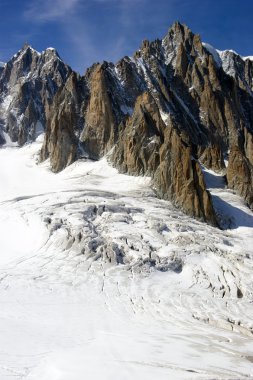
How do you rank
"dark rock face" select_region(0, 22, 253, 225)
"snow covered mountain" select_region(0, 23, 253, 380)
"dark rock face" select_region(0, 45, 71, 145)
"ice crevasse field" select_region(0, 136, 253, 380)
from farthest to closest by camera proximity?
"dark rock face" select_region(0, 45, 71, 145) < "dark rock face" select_region(0, 22, 253, 225) < "snow covered mountain" select_region(0, 23, 253, 380) < "ice crevasse field" select_region(0, 136, 253, 380)

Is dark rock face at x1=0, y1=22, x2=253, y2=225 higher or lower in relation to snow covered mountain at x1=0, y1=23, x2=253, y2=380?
higher

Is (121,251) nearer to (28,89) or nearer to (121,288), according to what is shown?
(121,288)

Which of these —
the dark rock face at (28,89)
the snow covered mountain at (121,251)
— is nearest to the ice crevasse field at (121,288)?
the snow covered mountain at (121,251)

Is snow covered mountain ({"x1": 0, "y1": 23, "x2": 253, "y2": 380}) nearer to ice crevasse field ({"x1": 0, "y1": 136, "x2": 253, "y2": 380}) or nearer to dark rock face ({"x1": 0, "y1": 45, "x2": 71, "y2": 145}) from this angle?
ice crevasse field ({"x1": 0, "y1": 136, "x2": 253, "y2": 380})

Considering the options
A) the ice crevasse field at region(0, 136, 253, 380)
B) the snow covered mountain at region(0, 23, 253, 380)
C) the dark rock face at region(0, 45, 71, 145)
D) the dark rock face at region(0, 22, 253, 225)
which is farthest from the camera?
the dark rock face at region(0, 45, 71, 145)

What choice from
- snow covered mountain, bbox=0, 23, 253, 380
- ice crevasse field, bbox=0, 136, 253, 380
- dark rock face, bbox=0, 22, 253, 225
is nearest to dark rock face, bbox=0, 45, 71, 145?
dark rock face, bbox=0, 22, 253, 225

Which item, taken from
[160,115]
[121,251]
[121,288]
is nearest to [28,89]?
[160,115]
